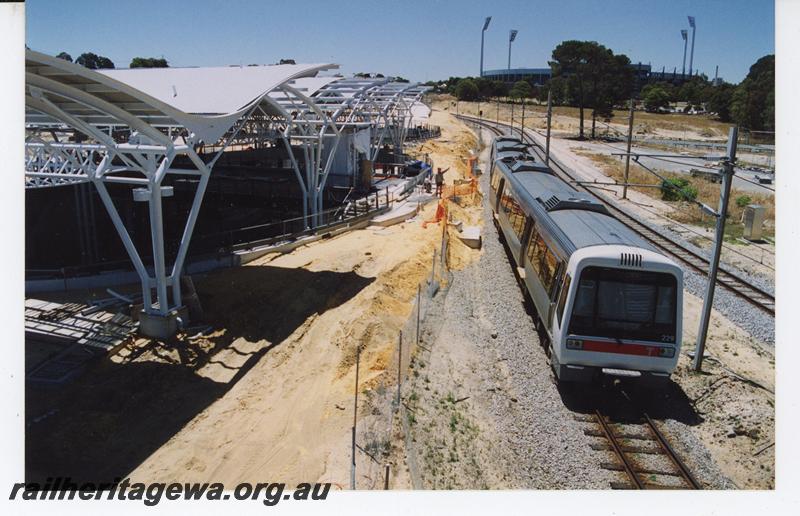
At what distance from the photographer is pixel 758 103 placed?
52938 millimetres

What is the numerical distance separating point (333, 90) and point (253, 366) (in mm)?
19721

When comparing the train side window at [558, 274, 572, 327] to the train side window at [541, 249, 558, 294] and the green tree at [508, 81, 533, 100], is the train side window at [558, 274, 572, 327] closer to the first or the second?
the train side window at [541, 249, 558, 294]

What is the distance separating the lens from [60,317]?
Result: 54.2 ft

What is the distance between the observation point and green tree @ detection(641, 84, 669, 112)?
8531cm

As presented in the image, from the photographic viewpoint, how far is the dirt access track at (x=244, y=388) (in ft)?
34.8

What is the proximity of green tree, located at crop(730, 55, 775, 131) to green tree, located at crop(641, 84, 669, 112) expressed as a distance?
88.5 ft

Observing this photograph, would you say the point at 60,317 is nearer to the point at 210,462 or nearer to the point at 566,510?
the point at 210,462

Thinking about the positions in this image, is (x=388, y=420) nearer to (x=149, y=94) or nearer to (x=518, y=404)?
(x=518, y=404)

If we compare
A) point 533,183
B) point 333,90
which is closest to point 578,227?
point 533,183

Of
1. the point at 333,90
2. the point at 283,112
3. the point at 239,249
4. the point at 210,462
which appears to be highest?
the point at 333,90

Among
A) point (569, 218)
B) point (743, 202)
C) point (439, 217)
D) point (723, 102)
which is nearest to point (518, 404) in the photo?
point (569, 218)

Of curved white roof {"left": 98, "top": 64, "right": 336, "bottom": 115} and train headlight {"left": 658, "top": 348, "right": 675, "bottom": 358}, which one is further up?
curved white roof {"left": 98, "top": 64, "right": 336, "bottom": 115}

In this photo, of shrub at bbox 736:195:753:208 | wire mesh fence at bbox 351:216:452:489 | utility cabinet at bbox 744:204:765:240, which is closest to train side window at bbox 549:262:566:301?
wire mesh fence at bbox 351:216:452:489

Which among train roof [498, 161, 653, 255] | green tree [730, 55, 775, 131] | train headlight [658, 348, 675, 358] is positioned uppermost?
green tree [730, 55, 775, 131]
